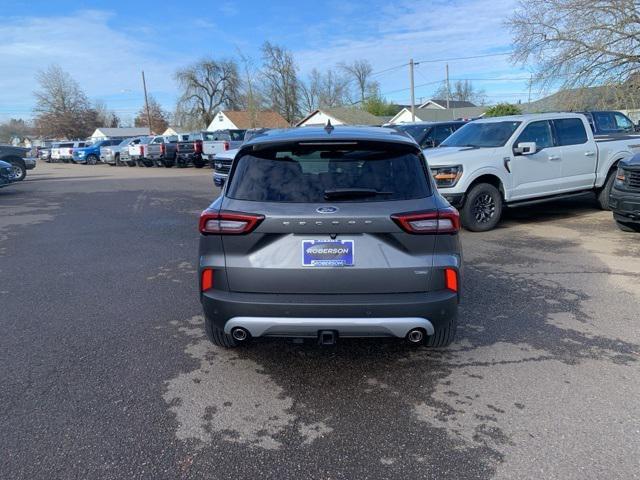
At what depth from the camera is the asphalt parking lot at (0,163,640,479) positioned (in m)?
2.75

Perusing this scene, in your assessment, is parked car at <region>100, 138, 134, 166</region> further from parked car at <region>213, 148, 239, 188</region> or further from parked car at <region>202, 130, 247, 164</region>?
parked car at <region>213, 148, 239, 188</region>

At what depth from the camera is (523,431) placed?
9.77ft

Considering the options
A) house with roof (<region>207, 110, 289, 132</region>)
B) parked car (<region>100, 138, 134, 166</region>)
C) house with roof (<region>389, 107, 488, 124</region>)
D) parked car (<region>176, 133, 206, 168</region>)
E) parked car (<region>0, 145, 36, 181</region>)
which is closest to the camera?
parked car (<region>0, 145, 36, 181</region>)

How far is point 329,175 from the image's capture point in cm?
338

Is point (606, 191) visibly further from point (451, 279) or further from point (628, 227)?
point (451, 279)

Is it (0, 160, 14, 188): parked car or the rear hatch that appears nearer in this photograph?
the rear hatch

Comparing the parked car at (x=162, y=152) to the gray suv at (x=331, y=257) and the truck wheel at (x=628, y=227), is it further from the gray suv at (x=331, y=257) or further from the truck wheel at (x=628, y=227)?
the gray suv at (x=331, y=257)

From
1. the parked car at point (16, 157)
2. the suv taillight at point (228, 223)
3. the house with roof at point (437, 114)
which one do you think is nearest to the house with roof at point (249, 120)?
the house with roof at point (437, 114)

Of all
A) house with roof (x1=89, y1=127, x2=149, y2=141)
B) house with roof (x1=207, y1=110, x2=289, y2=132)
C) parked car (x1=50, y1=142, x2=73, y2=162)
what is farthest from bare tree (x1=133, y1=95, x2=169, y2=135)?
parked car (x1=50, y1=142, x2=73, y2=162)

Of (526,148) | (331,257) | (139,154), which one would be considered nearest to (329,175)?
(331,257)

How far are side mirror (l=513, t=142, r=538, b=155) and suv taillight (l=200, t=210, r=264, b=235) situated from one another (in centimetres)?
654

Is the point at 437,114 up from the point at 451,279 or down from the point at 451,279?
up

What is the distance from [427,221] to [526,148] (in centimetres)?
599

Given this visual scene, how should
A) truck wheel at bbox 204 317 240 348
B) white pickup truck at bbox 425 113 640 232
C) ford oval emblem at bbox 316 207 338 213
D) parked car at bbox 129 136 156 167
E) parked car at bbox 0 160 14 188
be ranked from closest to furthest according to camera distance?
ford oval emblem at bbox 316 207 338 213 < truck wheel at bbox 204 317 240 348 < white pickup truck at bbox 425 113 640 232 < parked car at bbox 0 160 14 188 < parked car at bbox 129 136 156 167
